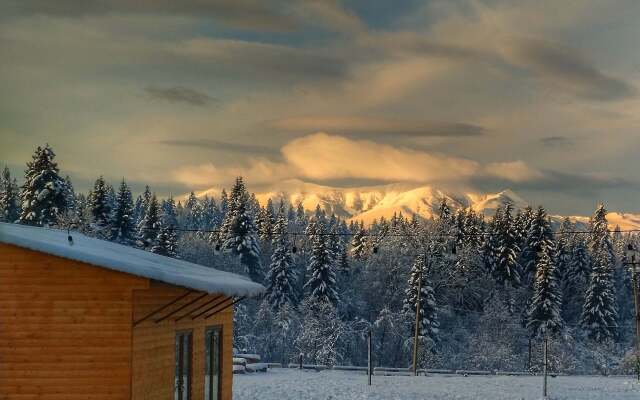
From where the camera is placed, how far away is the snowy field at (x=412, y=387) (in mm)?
31812

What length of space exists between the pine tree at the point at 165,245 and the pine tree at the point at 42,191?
8.01 metres

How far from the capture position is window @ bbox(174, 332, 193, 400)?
1658 centimetres

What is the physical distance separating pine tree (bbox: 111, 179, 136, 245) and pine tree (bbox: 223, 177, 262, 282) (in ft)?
33.6

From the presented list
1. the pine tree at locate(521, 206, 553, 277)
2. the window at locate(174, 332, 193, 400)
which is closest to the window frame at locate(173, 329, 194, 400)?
the window at locate(174, 332, 193, 400)

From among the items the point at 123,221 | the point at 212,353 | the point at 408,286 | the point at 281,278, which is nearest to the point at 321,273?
the point at 281,278

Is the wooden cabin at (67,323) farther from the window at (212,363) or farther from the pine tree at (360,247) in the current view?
the pine tree at (360,247)

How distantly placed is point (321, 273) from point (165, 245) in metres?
15.5

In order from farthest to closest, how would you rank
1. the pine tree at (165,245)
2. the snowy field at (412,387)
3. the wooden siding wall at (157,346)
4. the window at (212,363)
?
the pine tree at (165,245) → the snowy field at (412,387) → the window at (212,363) → the wooden siding wall at (157,346)

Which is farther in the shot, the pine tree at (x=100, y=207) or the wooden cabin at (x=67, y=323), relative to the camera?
the pine tree at (x=100, y=207)

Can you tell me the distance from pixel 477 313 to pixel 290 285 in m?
20.6

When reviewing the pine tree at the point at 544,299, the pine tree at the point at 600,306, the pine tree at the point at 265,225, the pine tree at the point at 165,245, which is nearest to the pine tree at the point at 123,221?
the pine tree at the point at 165,245

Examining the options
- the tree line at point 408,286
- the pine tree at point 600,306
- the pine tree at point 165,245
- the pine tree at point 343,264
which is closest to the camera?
the pine tree at point 165,245

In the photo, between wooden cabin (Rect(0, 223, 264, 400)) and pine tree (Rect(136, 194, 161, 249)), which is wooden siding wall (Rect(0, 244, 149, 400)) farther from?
pine tree (Rect(136, 194, 161, 249))

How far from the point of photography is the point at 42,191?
60.9m
